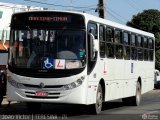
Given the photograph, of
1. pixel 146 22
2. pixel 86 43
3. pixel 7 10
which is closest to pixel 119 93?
pixel 86 43

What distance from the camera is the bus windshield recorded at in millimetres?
15898

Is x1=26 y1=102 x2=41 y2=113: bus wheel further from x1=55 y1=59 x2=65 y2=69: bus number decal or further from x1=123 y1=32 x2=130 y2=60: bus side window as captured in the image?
x1=123 y1=32 x2=130 y2=60: bus side window

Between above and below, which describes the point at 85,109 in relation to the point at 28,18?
below

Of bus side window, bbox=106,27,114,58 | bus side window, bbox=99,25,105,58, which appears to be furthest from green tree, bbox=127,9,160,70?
bus side window, bbox=99,25,105,58

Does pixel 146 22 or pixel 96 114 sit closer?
pixel 96 114

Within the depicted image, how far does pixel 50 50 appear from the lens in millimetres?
15969

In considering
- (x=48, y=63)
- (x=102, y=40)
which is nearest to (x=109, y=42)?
(x=102, y=40)

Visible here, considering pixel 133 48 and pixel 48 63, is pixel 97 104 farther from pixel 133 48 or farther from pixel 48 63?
pixel 133 48

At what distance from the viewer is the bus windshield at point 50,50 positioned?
15898mm

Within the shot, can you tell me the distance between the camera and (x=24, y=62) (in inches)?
637

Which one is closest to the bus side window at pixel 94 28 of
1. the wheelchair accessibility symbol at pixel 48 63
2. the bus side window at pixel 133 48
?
the wheelchair accessibility symbol at pixel 48 63

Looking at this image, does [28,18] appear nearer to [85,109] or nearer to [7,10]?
[85,109]

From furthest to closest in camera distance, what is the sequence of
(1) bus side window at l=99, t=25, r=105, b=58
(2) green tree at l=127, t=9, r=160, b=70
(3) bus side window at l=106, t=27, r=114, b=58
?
(2) green tree at l=127, t=9, r=160, b=70, (3) bus side window at l=106, t=27, r=114, b=58, (1) bus side window at l=99, t=25, r=105, b=58

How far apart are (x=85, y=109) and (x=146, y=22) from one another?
40.1m
